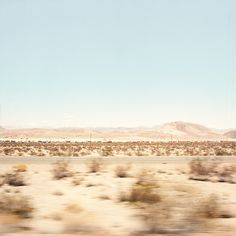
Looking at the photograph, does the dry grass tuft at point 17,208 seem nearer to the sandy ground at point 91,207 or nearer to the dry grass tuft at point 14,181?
the sandy ground at point 91,207

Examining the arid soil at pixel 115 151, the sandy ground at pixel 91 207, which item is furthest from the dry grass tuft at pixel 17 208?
the arid soil at pixel 115 151

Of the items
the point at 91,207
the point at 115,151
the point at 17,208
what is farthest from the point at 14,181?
the point at 115,151

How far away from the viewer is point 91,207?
1225cm

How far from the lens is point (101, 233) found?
8.44 metres

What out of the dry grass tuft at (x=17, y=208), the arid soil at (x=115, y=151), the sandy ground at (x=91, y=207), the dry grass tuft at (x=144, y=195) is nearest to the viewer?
the sandy ground at (x=91, y=207)

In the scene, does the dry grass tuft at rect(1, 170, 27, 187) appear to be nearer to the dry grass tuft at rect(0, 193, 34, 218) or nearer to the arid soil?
the dry grass tuft at rect(0, 193, 34, 218)

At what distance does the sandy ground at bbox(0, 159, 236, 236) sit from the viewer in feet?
29.0

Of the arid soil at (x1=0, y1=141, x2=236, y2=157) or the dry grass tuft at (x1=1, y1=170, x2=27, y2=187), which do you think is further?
the arid soil at (x1=0, y1=141, x2=236, y2=157)

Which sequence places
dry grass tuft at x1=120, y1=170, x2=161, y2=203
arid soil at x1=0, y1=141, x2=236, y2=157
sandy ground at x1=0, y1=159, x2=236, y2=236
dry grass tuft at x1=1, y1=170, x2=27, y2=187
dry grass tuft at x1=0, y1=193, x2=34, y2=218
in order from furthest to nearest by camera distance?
arid soil at x1=0, y1=141, x2=236, y2=157 → dry grass tuft at x1=1, y1=170, x2=27, y2=187 → dry grass tuft at x1=120, y1=170, x2=161, y2=203 → dry grass tuft at x1=0, y1=193, x2=34, y2=218 → sandy ground at x1=0, y1=159, x2=236, y2=236

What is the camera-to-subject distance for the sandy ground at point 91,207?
29.0 ft

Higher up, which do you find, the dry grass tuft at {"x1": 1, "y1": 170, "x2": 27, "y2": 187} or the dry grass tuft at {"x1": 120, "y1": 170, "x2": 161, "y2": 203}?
the dry grass tuft at {"x1": 120, "y1": 170, "x2": 161, "y2": 203}

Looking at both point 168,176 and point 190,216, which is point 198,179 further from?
point 190,216

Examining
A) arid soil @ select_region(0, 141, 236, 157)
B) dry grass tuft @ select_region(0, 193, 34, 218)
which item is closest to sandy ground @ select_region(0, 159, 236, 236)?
dry grass tuft @ select_region(0, 193, 34, 218)

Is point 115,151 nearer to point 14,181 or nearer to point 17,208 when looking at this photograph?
point 14,181
